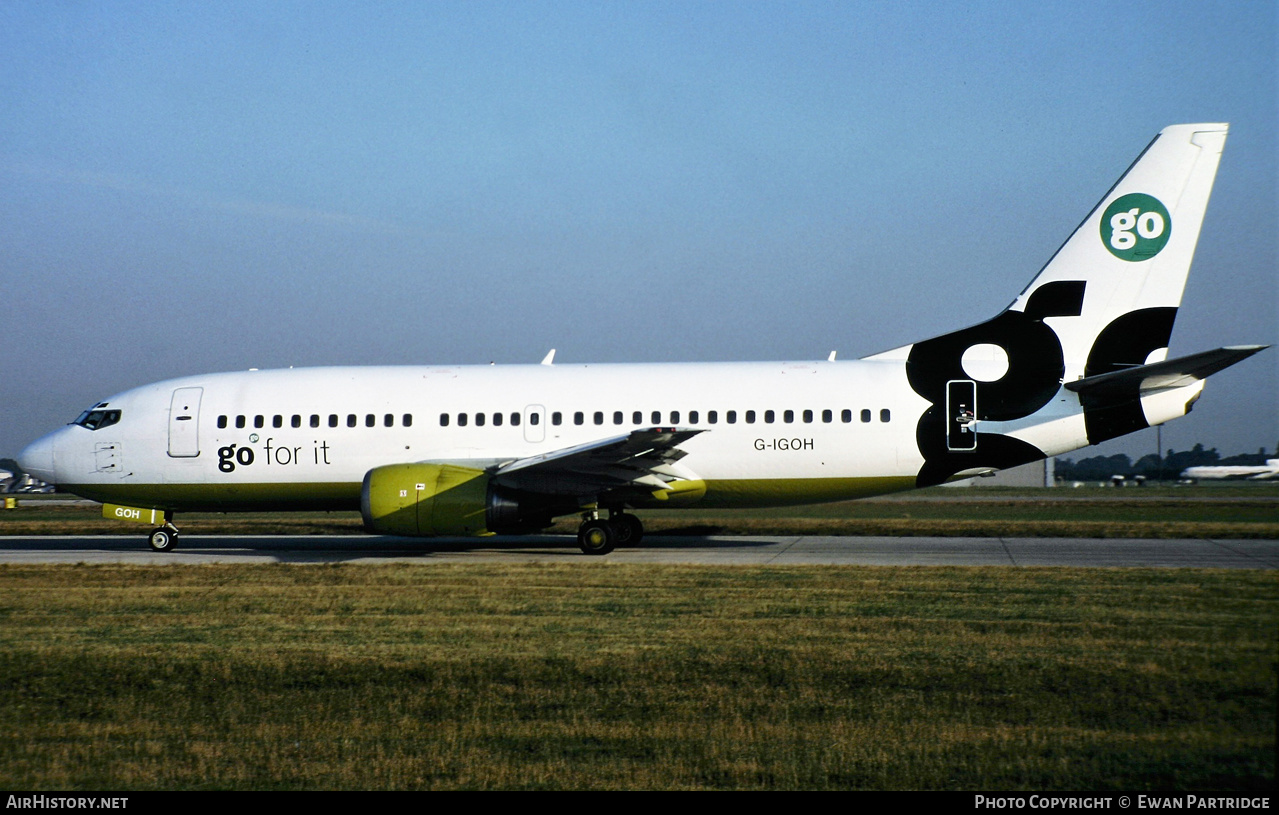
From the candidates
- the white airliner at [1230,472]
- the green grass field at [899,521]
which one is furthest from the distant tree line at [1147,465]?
the green grass field at [899,521]

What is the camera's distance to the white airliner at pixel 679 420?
19016 millimetres

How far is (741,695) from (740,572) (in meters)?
7.84

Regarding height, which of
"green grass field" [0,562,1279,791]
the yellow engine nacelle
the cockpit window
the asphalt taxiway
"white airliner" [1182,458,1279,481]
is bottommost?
"green grass field" [0,562,1279,791]

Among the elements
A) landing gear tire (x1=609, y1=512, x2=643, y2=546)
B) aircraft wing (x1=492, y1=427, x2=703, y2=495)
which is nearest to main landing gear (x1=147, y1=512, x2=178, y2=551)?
aircraft wing (x1=492, y1=427, x2=703, y2=495)

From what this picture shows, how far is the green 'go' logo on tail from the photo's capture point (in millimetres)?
19531

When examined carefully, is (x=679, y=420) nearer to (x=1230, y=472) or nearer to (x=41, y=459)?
(x=41, y=459)

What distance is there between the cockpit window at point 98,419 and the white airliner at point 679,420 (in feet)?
0.15

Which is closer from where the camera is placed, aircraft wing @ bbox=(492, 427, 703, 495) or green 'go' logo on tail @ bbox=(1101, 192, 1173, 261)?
aircraft wing @ bbox=(492, 427, 703, 495)

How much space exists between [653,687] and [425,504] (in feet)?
36.0

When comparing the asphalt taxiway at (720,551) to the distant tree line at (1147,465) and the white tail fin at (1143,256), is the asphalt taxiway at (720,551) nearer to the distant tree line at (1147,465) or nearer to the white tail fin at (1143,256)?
the white tail fin at (1143,256)

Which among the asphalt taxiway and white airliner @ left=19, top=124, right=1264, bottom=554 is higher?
white airliner @ left=19, top=124, right=1264, bottom=554

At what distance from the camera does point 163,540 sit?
21.7 metres

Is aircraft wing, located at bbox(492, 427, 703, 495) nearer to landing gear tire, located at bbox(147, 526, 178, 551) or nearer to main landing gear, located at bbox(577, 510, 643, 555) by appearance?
main landing gear, located at bbox(577, 510, 643, 555)

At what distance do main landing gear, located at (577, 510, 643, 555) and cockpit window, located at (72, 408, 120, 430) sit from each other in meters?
9.93
